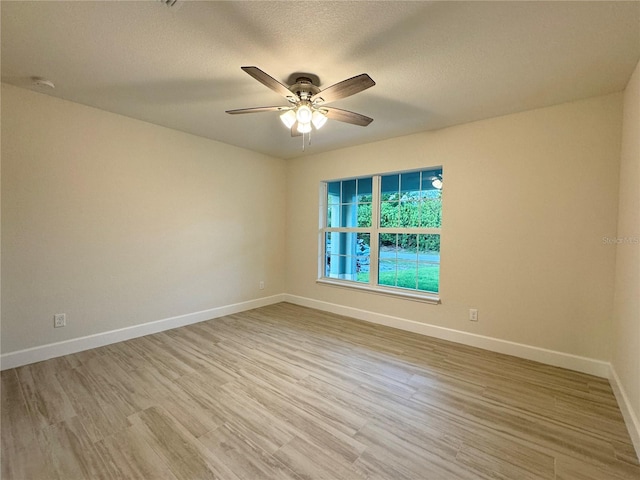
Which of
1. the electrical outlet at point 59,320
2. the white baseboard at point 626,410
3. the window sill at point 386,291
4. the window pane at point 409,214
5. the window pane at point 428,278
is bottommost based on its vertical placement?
the white baseboard at point 626,410

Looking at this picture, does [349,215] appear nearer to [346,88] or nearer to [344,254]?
[344,254]

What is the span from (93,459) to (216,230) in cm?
273

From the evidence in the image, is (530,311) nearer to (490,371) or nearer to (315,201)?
(490,371)

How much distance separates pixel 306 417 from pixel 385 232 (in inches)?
99.8

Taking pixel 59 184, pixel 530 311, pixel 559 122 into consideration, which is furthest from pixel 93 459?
pixel 559 122

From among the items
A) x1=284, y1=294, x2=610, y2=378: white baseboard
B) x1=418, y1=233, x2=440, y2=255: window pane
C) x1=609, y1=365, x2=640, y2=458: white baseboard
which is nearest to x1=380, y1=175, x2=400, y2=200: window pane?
x1=418, y1=233, x2=440, y2=255: window pane

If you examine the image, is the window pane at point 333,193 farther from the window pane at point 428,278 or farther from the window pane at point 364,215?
the window pane at point 428,278

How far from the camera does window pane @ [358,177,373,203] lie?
12.9ft

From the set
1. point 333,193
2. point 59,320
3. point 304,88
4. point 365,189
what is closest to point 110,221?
point 59,320

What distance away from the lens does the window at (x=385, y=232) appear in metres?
3.41

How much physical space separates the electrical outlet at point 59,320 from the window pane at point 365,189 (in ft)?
12.0

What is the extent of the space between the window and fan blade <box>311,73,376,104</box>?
1.88m

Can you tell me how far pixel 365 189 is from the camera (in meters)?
4.01

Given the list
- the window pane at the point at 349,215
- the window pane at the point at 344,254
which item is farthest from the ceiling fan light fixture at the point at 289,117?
the window pane at the point at 344,254
